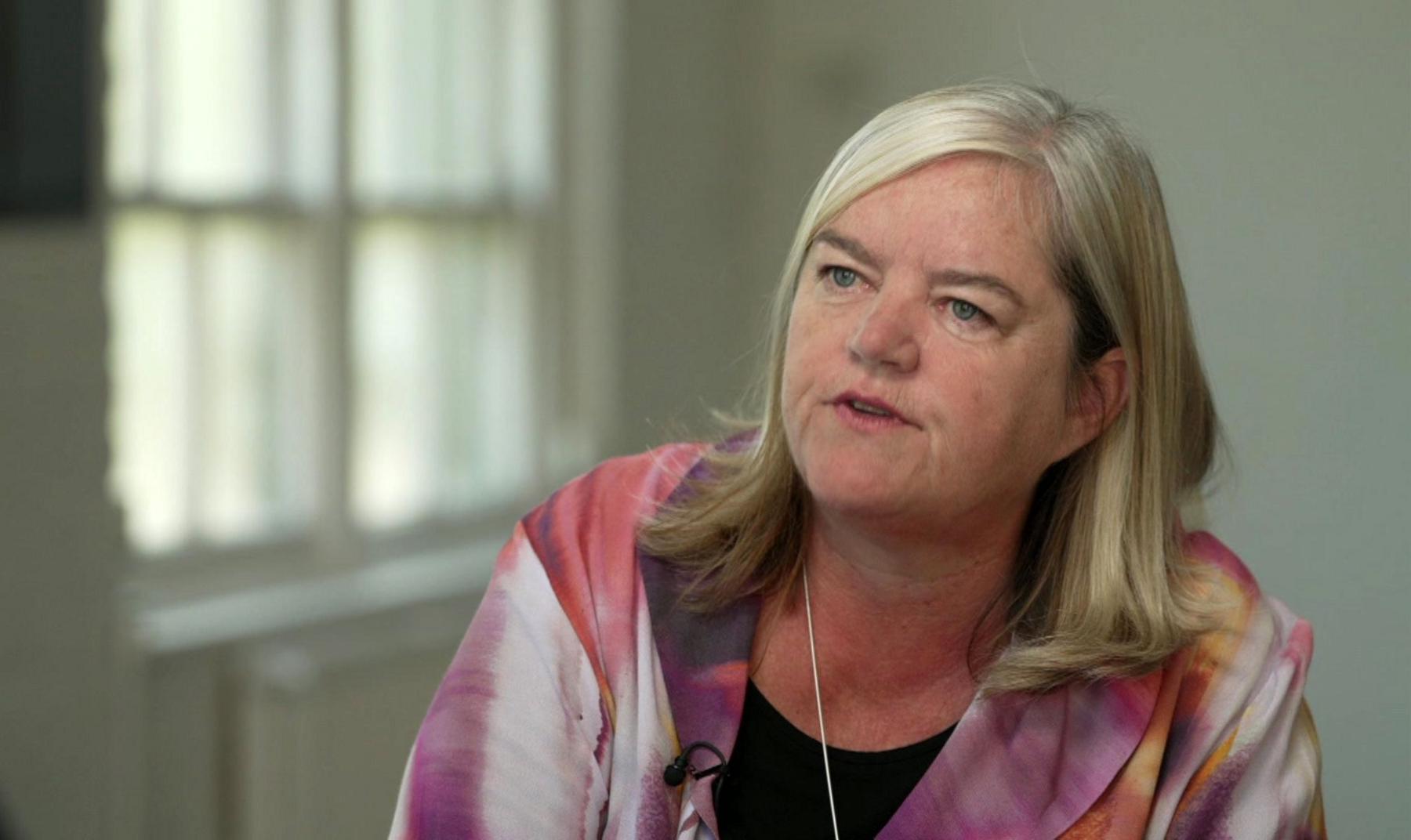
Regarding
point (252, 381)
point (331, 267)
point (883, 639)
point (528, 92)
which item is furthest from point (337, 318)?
point (883, 639)

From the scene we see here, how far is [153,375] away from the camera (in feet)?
11.5

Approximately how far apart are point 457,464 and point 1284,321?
79.6 inches

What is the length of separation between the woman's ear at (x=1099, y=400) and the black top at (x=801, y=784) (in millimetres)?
348

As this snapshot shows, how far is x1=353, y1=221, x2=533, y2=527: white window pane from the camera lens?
3945mm

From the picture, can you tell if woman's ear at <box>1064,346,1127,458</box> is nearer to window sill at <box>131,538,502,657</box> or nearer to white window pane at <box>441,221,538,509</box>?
window sill at <box>131,538,502,657</box>

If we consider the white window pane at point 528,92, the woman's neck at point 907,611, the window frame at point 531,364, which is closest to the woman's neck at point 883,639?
the woman's neck at point 907,611

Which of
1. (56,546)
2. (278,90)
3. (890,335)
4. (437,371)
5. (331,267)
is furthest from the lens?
(437,371)

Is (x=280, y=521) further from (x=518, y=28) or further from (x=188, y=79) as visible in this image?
(x=518, y=28)

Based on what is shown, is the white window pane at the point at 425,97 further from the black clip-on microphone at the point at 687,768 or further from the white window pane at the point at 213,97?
the black clip-on microphone at the point at 687,768

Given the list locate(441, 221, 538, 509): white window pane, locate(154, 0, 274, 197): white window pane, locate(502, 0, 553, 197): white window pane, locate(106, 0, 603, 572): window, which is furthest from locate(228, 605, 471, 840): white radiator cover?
locate(502, 0, 553, 197): white window pane

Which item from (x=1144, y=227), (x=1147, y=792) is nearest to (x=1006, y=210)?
(x=1144, y=227)

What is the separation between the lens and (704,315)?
4.75 metres

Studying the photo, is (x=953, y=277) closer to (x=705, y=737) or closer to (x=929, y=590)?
(x=929, y=590)

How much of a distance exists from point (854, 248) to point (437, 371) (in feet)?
8.47
